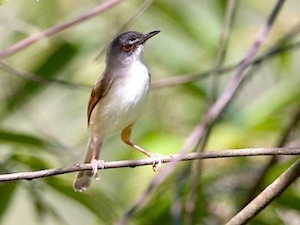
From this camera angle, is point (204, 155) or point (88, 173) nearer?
point (204, 155)

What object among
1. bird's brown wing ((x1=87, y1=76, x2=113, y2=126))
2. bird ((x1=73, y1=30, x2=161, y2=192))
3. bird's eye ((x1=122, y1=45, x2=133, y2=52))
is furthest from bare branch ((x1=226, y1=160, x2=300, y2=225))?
bird's eye ((x1=122, y1=45, x2=133, y2=52))

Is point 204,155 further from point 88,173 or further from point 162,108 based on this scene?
point 162,108

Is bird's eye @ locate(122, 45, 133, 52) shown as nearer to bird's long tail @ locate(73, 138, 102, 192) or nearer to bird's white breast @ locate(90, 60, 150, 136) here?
bird's white breast @ locate(90, 60, 150, 136)

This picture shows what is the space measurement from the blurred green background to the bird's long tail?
0.05 metres

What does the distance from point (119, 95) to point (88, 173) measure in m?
0.39

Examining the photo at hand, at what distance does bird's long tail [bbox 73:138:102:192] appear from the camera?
3530mm

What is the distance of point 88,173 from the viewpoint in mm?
3689

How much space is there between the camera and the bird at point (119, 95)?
11.2 feet

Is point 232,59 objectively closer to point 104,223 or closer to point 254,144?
point 254,144

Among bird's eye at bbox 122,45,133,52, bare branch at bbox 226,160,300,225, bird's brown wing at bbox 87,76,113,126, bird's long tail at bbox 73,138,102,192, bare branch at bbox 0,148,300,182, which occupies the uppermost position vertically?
bird's eye at bbox 122,45,133,52

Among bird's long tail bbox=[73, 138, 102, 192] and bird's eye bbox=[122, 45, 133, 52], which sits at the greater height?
bird's eye bbox=[122, 45, 133, 52]

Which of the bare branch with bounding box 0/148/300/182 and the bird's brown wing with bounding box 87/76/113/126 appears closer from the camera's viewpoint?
the bare branch with bounding box 0/148/300/182

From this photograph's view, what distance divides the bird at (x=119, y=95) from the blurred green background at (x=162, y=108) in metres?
0.11

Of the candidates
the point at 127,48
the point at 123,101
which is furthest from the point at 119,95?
the point at 127,48
